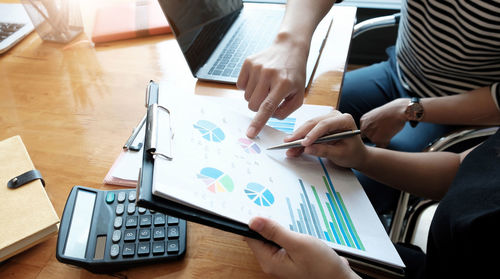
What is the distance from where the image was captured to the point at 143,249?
45 cm

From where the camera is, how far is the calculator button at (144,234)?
466 millimetres

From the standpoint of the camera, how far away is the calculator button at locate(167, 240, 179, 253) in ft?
1.50

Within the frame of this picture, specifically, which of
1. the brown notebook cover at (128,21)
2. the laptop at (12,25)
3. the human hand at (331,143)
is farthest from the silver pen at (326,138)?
the laptop at (12,25)

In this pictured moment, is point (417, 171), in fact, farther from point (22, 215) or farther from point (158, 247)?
point (22, 215)

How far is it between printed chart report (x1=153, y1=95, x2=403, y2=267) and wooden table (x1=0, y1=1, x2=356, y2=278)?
82mm

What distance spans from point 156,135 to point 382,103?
837 mm

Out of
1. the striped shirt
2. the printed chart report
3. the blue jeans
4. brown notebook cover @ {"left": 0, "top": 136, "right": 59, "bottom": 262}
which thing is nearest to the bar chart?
the printed chart report

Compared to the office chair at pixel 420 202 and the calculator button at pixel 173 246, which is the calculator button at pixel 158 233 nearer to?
the calculator button at pixel 173 246

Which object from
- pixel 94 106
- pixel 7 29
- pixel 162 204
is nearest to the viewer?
pixel 162 204

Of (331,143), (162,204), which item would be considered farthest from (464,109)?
(162,204)

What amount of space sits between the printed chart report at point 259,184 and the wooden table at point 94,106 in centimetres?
8

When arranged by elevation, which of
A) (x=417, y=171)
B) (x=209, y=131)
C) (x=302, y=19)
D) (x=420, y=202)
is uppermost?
(x=302, y=19)

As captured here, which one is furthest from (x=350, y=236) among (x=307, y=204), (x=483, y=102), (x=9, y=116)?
(x=9, y=116)

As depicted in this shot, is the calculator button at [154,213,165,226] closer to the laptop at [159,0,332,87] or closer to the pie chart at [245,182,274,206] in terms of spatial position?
the pie chart at [245,182,274,206]
